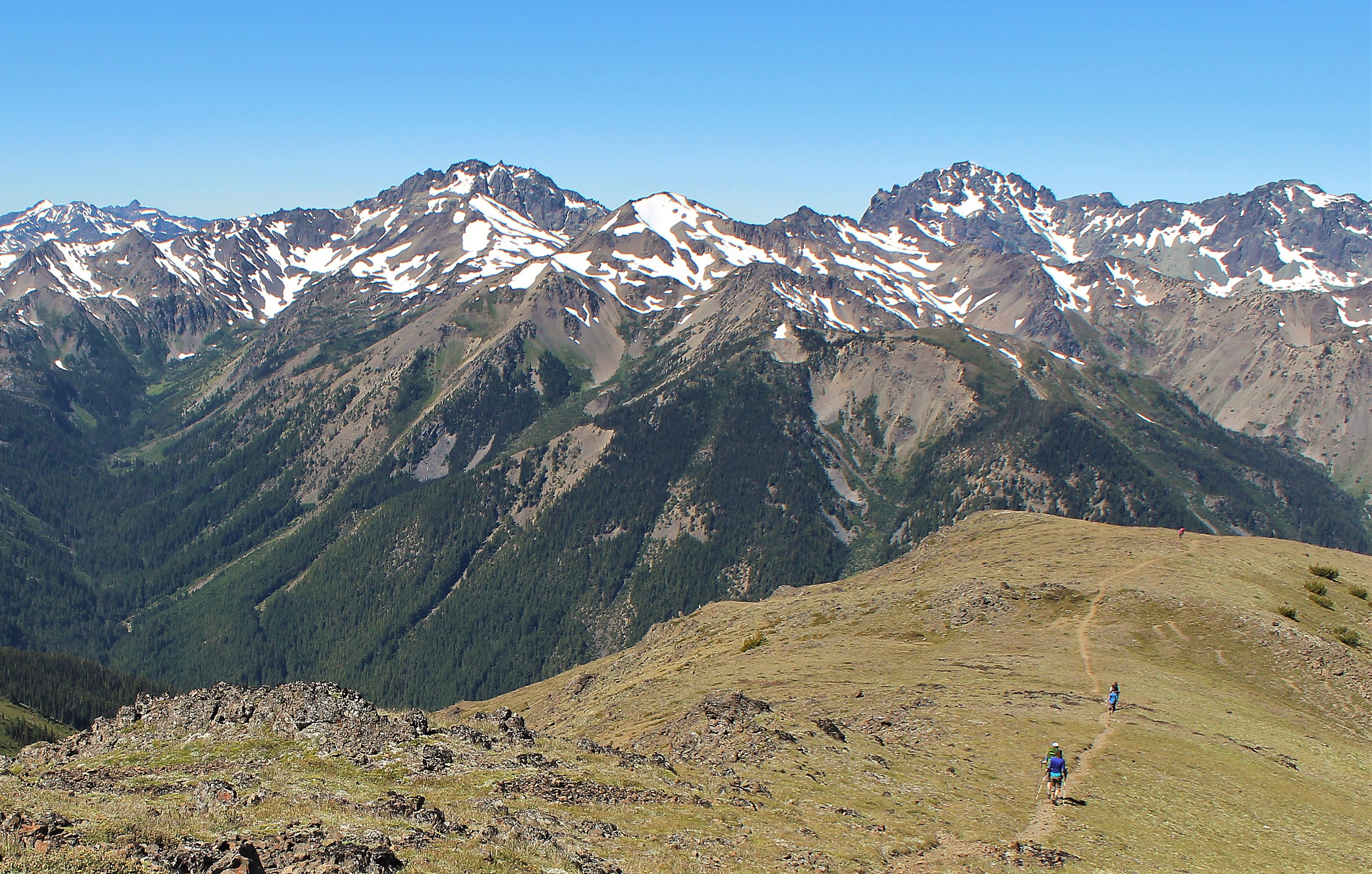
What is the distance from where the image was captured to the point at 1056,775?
40.3 metres

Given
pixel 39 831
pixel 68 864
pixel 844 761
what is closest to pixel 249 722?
pixel 39 831

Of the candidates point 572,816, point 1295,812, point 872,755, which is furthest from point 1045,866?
point 1295,812

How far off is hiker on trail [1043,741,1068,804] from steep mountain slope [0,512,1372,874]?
651mm

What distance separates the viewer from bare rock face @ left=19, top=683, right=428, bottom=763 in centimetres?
4553

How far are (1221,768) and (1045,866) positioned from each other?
22.7 meters

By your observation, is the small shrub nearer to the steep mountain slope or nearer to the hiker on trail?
the steep mountain slope

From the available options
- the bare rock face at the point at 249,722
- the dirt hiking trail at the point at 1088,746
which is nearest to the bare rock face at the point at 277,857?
the bare rock face at the point at 249,722

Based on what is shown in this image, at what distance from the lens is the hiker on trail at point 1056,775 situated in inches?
1565

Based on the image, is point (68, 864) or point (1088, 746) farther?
point (1088, 746)

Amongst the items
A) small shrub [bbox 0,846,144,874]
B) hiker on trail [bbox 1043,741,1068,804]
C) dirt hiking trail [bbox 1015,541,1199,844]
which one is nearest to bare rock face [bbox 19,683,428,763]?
small shrub [bbox 0,846,144,874]

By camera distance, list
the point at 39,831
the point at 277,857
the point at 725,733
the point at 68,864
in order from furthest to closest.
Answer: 1. the point at 725,733
2. the point at 277,857
3. the point at 39,831
4. the point at 68,864

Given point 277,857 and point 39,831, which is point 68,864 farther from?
point 277,857

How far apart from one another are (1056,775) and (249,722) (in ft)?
141

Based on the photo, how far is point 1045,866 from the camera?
1276 inches
